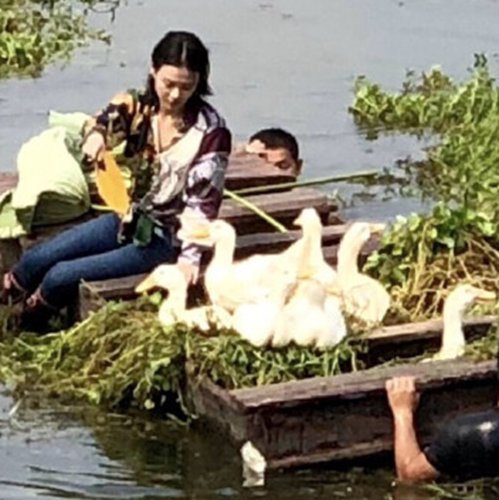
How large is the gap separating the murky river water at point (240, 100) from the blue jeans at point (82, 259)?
813mm

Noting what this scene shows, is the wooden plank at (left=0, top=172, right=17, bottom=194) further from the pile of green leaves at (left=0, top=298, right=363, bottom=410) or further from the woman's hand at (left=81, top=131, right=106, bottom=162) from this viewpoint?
the pile of green leaves at (left=0, top=298, right=363, bottom=410)

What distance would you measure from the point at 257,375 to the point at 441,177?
4004mm

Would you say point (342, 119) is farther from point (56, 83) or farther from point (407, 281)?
point (407, 281)

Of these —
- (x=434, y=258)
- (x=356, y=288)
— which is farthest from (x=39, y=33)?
(x=356, y=288)

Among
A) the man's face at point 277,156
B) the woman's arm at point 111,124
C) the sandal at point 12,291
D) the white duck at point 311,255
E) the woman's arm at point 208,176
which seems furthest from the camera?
the man's face at point 277,156

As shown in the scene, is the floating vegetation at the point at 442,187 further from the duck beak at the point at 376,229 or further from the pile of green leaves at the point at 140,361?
the pile of green leaves at the point at 140,361

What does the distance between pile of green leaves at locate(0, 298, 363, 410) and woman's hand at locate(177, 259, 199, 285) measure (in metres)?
0.17

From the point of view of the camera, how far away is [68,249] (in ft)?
26.9

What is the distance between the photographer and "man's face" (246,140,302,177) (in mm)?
9633

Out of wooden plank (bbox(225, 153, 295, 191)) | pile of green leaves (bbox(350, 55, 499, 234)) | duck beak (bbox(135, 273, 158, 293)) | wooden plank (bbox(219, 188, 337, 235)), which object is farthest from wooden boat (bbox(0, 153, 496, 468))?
wooden plank (bbox(225, 153, 295, 191))

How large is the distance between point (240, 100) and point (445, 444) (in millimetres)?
6603

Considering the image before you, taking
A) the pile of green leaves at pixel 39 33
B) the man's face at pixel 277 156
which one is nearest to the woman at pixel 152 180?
the man's face at pixel 277 156

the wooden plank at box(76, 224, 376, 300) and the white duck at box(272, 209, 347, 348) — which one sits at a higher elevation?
the wooden plank at box(76, 224, 376, 300)

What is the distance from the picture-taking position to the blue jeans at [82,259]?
799 cm
